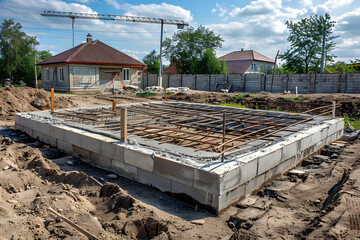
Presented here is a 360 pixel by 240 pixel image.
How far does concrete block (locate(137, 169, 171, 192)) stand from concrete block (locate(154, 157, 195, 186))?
9cm

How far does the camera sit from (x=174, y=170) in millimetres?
4172

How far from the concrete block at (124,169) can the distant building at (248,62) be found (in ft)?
114

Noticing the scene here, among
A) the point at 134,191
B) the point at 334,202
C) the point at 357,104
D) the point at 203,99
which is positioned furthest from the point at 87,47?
the point at 334,202

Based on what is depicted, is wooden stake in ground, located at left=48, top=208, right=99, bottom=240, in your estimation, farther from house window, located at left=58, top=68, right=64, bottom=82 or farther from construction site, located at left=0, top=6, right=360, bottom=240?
house window, located at left=58, top=68, right=64, bottom=82

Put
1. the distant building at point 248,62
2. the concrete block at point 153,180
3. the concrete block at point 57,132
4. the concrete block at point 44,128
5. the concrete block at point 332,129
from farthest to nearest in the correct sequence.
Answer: the distant building at point 248,62 → the concrete block at point 332,129 → the concrete block at point 44,128 → the concrete block at point 57,132 → the concrete block at point 153,180

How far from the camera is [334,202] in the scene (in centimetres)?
380

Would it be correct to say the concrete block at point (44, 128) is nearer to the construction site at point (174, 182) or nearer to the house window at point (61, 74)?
the construction site at point (174, 182)

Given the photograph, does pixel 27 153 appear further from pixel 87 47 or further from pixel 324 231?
pixel 87 47

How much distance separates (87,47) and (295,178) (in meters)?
24.3

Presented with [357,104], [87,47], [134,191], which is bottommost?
[134,191]

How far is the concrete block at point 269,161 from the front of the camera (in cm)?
446

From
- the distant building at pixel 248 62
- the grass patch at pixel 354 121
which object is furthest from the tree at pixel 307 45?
the grass patch at pixel 354 121

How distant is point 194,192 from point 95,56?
22.8 metres

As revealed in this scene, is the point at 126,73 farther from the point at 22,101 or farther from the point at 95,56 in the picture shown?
the point at 22,101
